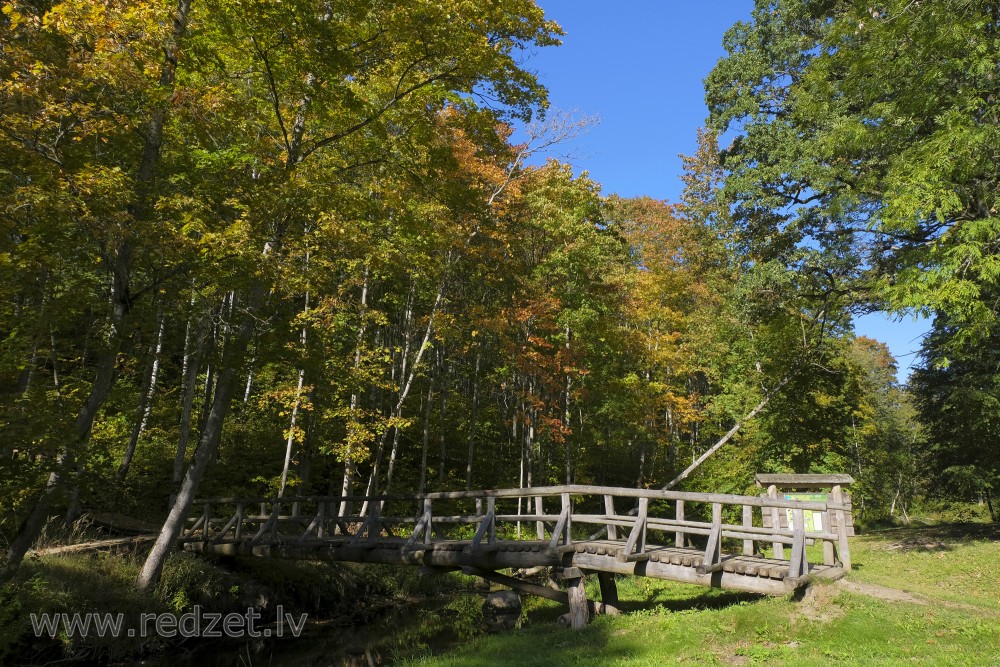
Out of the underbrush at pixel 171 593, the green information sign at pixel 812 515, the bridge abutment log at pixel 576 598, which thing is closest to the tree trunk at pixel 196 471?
the underbrush at pixel 171 593

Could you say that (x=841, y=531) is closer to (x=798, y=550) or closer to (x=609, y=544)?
(x=798, y=550)

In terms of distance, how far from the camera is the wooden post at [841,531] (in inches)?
377

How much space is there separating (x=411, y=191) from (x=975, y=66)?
→ 11.5m

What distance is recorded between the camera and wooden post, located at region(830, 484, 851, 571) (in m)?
9.59

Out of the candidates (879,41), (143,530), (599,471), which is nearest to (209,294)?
(143,530)

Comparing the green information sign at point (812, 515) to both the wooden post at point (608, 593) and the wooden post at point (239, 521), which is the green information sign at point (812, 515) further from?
the wooden post at point (239, 521)

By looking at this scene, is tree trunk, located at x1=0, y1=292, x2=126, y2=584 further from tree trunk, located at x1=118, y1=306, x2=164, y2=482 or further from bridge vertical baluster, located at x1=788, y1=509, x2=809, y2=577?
bridge vertical baluster, located at x1=788, y1=509, x2=809, y2=577

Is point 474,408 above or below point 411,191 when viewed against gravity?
below

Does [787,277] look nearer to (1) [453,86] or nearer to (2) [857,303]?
(2) [857,303]

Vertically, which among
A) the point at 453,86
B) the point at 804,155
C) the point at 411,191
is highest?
the point at 804,155

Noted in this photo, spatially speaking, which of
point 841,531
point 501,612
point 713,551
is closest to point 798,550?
point 713,551

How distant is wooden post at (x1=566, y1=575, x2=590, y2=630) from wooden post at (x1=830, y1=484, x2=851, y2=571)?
4.28 m

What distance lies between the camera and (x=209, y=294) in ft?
35.4

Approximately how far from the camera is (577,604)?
9.93m
